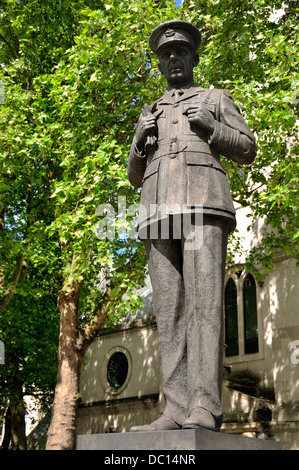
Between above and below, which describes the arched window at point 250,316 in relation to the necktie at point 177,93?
above

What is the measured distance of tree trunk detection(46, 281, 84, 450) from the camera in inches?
536

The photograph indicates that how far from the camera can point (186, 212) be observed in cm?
407

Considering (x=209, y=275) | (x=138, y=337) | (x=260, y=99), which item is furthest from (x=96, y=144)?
(x=138, y=337)

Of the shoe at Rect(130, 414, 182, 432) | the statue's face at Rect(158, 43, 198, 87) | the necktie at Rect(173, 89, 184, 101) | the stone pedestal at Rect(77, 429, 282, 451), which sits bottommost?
the stone pedestal at Rect(77, 429, 282, 451)

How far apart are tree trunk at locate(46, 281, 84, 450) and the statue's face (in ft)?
35.6

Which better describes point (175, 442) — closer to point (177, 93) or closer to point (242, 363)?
point (177, 93)

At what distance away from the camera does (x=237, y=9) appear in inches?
564

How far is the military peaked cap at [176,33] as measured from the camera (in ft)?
14.6

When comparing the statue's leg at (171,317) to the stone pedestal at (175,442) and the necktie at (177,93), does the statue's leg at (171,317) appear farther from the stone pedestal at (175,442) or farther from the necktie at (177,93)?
the necktie at (177,93)

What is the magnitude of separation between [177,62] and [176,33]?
22 cm

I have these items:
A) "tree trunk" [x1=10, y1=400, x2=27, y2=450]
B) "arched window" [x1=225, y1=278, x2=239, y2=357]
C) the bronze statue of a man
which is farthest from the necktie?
"tree trunk" [x1=10, y1=400, x2=27, y2=450]

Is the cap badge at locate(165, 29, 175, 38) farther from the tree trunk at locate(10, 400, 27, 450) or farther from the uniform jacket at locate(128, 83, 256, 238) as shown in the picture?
the tree trunk at locate(10, 400, 27, 450)

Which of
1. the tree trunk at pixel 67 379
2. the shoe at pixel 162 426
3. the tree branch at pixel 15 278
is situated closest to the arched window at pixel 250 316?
the tree trunk at pixel 67 379
